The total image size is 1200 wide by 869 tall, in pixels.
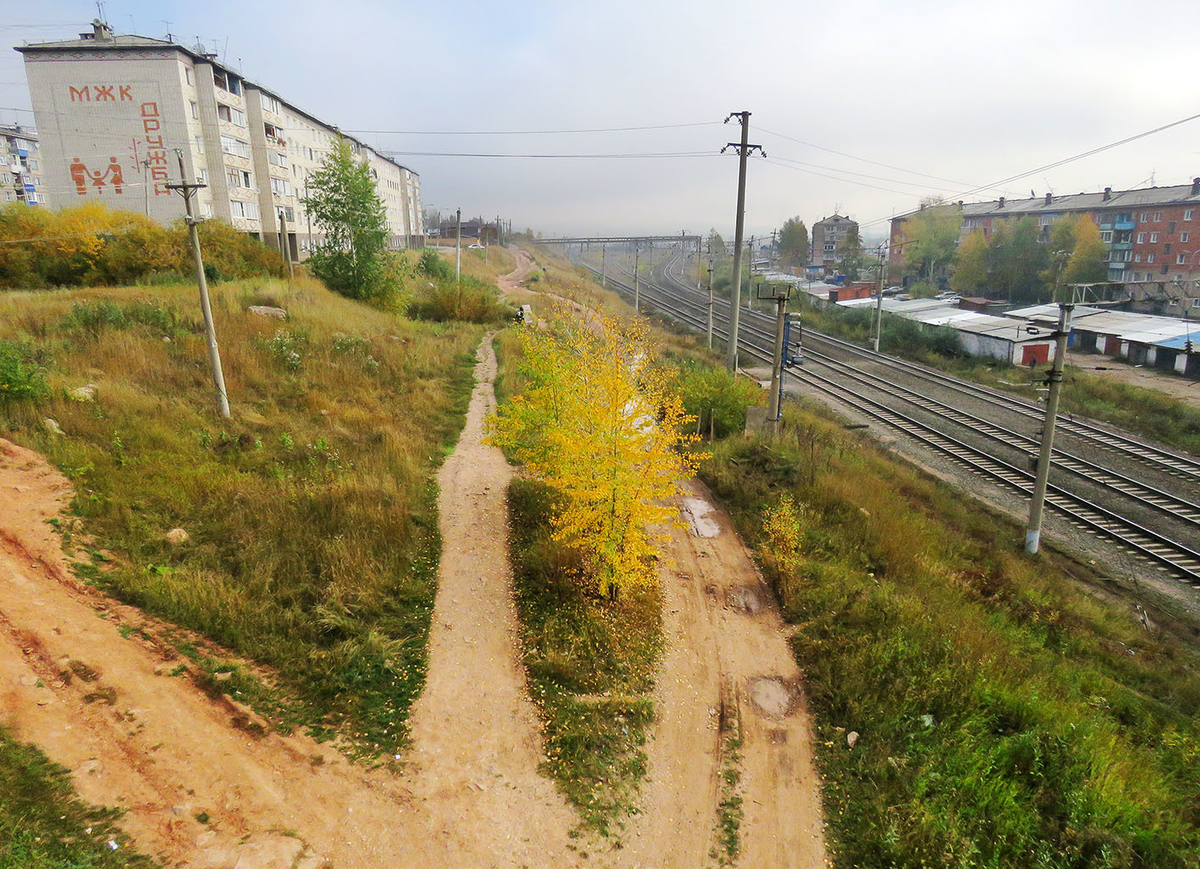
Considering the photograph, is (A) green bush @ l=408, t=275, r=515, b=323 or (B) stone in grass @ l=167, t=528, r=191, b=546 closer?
(B) stone in grass @ l=167, t=528, r=191, b=546

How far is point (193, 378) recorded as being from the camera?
1673 centimetres

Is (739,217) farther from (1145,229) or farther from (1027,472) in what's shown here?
(1145,229)

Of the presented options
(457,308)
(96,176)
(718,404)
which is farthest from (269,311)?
(96,176)

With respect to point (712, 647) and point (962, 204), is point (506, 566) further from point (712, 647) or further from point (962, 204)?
point (962, 204)

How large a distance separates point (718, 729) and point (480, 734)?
10.4 ft

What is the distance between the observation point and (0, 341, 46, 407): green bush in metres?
13.0

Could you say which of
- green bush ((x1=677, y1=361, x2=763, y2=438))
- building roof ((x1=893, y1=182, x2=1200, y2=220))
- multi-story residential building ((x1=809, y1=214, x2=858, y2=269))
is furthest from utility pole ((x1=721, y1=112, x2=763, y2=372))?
multi-story residential building ((x1=809, y1=214, x2=858, y2=269))

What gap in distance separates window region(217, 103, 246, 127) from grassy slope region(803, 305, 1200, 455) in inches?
1789

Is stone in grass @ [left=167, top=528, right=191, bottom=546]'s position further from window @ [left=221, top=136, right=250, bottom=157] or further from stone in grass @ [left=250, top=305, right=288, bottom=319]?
window @ [left=221, top=136, right=250, bottom=157]

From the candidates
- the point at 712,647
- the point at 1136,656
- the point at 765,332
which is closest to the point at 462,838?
the point at 712,647

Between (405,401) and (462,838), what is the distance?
14.4 metres

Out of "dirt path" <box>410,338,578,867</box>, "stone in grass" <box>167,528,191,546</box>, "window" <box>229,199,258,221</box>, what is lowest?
"dirt path" <box>410,338,578,867</box>

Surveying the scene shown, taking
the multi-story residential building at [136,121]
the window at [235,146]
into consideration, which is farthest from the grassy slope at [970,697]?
the window at [235,146]

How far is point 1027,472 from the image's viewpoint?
2069cm
